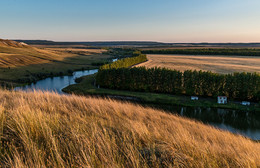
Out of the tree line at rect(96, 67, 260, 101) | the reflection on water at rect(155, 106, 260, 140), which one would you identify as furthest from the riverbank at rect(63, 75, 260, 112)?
the tree line at rect(96, 67, 260, 101)

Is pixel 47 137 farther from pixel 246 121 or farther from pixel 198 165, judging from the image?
pixel 246 121

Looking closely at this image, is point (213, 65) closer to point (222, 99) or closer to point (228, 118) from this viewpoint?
point (222, 99)

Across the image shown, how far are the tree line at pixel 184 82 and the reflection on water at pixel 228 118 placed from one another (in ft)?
19.3

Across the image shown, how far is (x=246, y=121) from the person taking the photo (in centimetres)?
2895

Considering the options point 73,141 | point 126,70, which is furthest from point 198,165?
point 126,70

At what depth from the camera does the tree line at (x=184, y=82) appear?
119 feet

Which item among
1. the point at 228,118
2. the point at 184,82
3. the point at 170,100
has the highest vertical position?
the point at 184,82

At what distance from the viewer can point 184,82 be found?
4050 cm

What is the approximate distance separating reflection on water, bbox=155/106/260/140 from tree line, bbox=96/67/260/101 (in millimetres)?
5884

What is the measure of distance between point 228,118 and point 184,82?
1323cm

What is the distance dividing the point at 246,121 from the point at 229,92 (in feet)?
31.8

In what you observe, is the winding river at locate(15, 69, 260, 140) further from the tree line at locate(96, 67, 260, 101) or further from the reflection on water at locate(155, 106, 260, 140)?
the tree line at locate(96, 67, 260, 101)

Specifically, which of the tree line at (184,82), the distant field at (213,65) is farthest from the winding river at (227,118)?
the distant field at (213,65)

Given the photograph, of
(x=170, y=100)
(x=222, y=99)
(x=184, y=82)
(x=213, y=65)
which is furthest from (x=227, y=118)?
(x=213, y=65)
